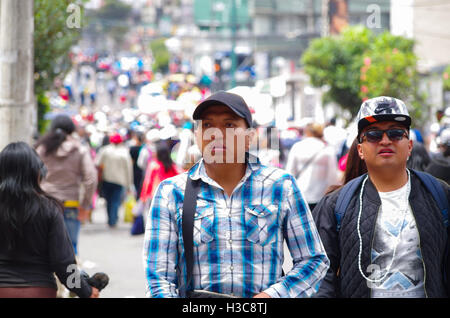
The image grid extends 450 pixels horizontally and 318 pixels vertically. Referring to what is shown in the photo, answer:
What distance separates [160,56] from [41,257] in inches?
4291

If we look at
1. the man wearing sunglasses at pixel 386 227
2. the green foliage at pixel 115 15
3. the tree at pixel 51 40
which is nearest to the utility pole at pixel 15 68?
the tree at pixel 51 40

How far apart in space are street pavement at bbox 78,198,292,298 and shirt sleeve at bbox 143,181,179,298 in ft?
16.8

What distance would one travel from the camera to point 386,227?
383 cm

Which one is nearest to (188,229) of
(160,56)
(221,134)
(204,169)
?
(204,169)

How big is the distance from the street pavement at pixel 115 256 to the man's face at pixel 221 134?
5.17 meters

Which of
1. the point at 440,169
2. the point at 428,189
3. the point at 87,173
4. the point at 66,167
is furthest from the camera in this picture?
the point at 87,173

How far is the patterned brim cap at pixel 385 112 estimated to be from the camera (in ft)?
12.6

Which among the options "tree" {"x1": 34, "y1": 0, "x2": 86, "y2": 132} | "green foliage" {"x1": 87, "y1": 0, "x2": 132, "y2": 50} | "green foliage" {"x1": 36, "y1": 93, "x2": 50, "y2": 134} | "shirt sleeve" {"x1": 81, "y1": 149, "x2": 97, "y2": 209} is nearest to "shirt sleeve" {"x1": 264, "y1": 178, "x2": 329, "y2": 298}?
"tree" {"x1": 34, "y1": 0, "x2": 86, "y2": 132}

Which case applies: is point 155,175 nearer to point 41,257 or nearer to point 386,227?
point 41,257

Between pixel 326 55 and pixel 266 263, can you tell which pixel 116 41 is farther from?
pixel 266 263

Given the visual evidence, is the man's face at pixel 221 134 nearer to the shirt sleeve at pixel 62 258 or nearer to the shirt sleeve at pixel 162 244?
the shirt sleeve at pixel 162 244

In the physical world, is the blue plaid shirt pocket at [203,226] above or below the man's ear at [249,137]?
below

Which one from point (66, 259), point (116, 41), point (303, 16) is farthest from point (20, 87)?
point (116, 41)
